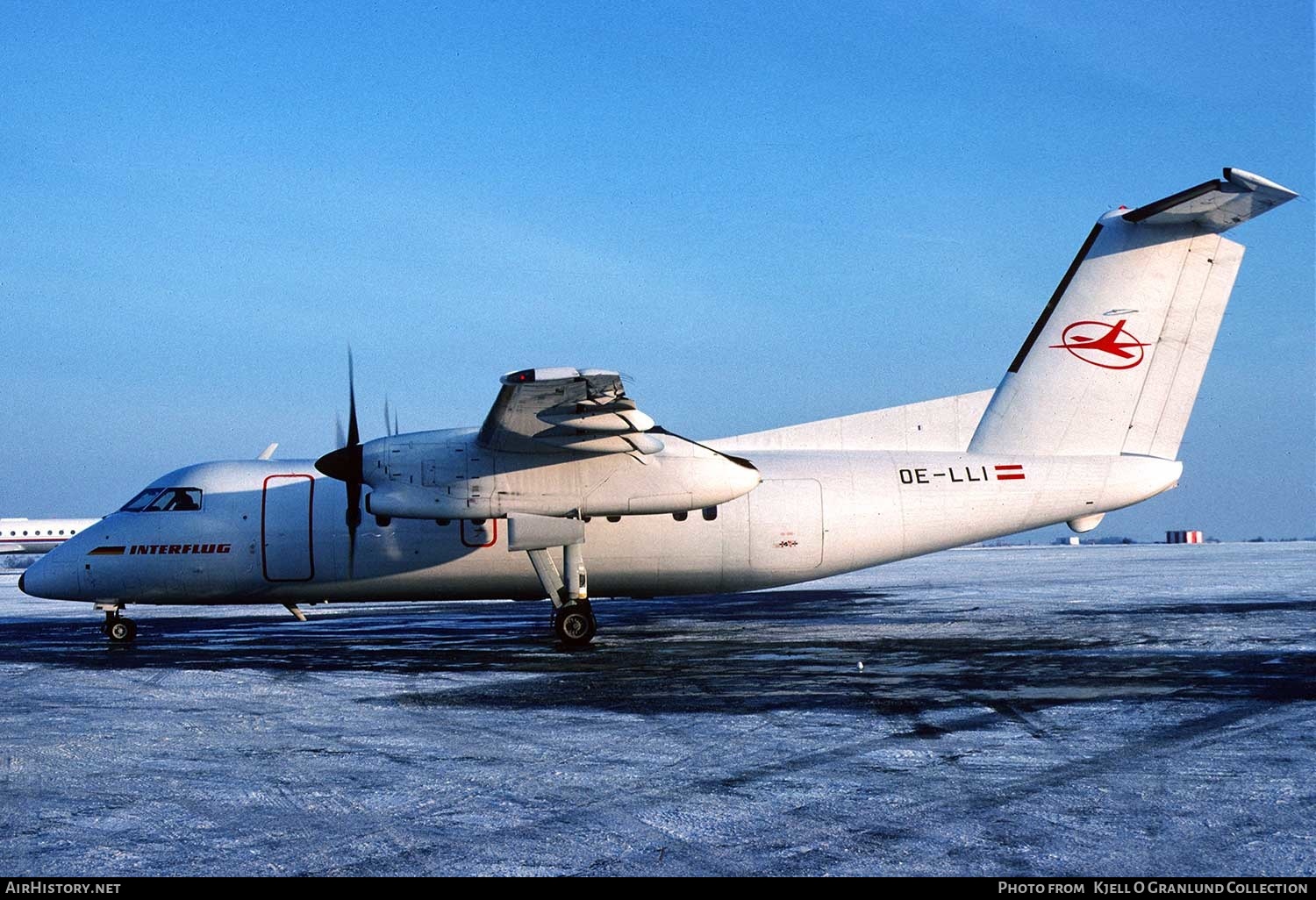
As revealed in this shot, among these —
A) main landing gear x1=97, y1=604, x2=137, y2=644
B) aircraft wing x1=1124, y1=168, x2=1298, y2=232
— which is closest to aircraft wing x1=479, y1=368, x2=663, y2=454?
main landing gear x1=97, y1=604, x2=137, y2=644

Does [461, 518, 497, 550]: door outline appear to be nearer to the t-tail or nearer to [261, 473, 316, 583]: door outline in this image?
[261, 473, 316, 583]: door outline

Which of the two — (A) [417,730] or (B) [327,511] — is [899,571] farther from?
(A) [417,730]

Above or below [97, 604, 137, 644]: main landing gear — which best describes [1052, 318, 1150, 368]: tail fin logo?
above

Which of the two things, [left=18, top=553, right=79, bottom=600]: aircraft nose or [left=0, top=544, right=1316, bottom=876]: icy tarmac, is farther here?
[left=18, top=553, right=79, bottom=600]: aircraft nose

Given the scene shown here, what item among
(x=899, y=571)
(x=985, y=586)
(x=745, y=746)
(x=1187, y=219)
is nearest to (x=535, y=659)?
(x=745, y=746)

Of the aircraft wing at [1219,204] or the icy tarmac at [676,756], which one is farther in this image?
the aircraft wing at [1219,204]

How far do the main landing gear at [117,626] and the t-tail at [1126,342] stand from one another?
47.0ft

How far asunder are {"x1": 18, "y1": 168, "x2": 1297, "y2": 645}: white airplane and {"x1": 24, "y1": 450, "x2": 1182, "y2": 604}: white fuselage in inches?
1.1

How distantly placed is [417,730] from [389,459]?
7035 mm

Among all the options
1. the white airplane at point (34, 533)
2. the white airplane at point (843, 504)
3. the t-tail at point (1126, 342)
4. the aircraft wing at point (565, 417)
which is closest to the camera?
the aircraft wing at point (565, 417)

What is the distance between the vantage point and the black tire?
15.4m

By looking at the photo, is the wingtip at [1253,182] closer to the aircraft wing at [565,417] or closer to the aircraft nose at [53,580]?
the aircraft wing at [565,417]

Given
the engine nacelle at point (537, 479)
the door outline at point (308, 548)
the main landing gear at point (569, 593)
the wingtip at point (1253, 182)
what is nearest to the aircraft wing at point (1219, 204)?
the wingtip at point (1253, 182)

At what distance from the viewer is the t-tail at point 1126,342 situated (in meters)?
16.7
